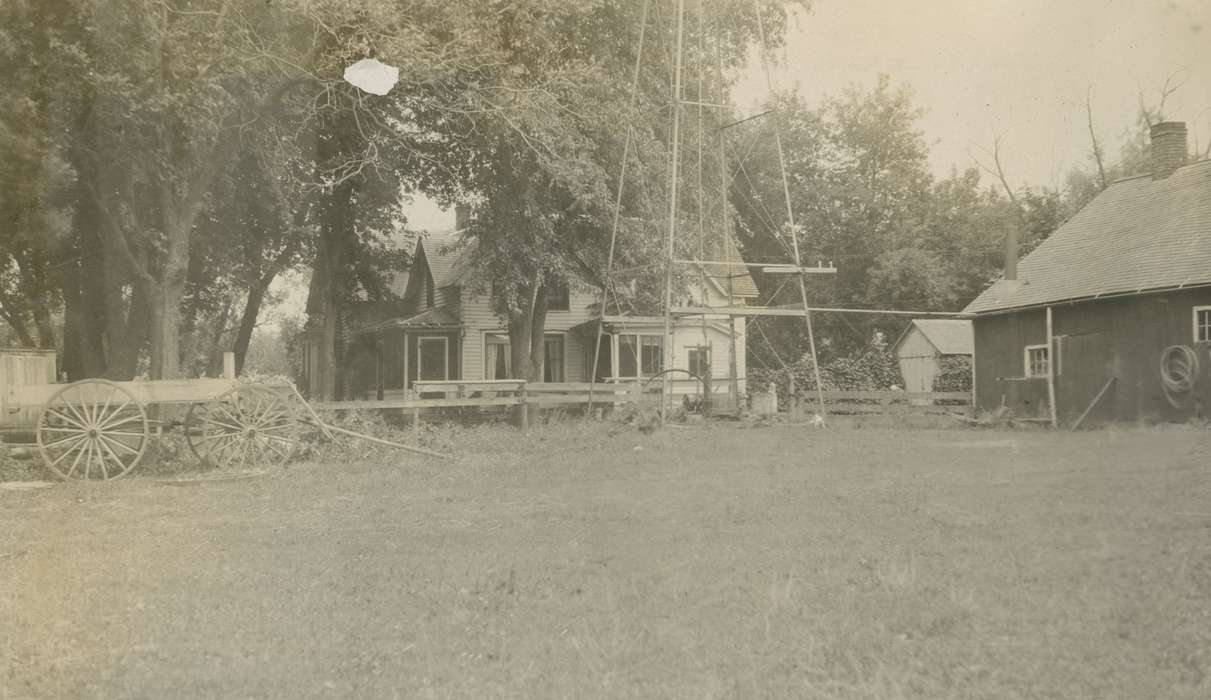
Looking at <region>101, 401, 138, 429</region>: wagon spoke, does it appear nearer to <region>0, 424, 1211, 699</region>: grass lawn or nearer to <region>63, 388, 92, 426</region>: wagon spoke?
<region>63, 388, 92, 426</region>: wagon spoke

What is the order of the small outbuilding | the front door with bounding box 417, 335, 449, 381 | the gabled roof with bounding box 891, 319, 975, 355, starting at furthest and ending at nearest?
the small outbuilding < the gabled roof with bounding box 891, 319, 975, 355 < the front door with bounding box 417, 335, 449, 381

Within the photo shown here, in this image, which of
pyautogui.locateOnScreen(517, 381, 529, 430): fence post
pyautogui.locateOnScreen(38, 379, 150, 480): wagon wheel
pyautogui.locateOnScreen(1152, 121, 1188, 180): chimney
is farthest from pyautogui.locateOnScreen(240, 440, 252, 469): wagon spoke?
pyautogui.locateOnScreen(1152, 121, 1188, 180): chimney

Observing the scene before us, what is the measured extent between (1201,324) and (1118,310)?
1.98 meters

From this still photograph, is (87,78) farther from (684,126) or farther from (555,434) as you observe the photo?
(684,126)

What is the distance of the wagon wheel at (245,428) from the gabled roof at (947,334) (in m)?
31.7

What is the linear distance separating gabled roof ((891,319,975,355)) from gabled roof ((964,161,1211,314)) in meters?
12.5

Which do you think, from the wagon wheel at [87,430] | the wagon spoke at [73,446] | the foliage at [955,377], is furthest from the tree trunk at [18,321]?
the foliage at [955,377]

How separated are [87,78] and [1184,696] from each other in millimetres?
15125

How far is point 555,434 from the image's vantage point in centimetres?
1902

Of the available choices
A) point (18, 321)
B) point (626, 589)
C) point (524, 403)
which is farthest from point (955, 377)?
point (626, 589)

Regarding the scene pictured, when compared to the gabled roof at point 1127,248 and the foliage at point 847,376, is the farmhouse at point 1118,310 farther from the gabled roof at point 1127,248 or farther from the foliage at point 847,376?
the foliage at point 847,376

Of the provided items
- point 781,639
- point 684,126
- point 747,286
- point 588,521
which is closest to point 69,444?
point 588,521

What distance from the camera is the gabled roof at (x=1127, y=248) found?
22.4 meters

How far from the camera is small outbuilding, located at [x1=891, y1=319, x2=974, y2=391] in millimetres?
40781
